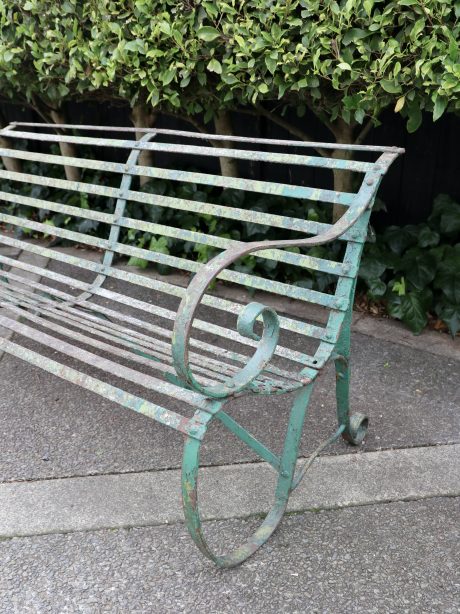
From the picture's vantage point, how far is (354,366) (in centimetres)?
314

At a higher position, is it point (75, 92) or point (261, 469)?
point (75, 92)

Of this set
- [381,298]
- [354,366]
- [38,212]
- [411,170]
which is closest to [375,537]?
[354,366]

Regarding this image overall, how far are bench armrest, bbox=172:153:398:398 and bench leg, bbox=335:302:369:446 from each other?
39cm

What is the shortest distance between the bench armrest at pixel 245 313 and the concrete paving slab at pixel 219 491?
0.71 meters

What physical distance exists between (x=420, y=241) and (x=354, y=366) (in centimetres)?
87

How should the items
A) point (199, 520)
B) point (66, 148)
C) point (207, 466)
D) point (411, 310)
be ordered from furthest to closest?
point (66, 148) < point (411, 310) < point (207, 466) < point (199, 520)

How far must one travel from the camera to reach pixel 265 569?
195cm

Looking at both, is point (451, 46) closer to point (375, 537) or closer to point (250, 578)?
point (375, 537)

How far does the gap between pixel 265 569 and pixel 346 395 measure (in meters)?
0.71

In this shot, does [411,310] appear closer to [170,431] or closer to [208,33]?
[170,431]

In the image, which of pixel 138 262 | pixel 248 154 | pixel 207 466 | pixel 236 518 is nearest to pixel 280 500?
pixel 236 518

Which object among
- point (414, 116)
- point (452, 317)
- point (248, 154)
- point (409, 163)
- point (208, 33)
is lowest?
point (452, 317)

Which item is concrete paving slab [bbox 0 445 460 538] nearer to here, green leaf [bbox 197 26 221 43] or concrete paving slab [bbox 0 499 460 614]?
concrete paving slab [bbox 0 499 460 614]

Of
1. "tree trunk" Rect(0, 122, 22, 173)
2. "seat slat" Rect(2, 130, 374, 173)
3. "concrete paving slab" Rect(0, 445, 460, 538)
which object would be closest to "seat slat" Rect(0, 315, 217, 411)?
"concrete paving slab" Rect(0, 445, 460, 538)
